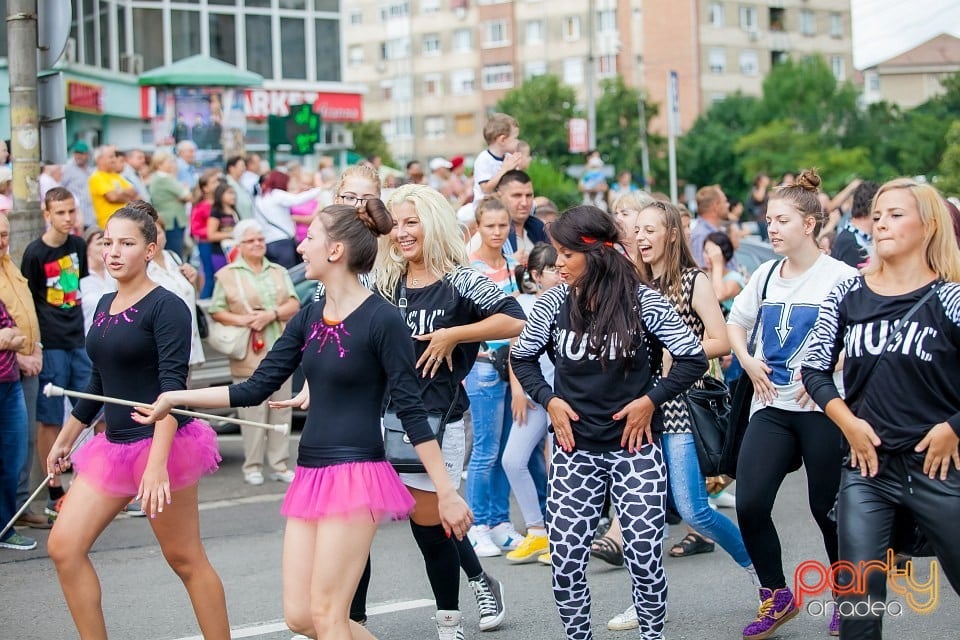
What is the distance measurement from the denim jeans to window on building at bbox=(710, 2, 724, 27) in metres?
71.3

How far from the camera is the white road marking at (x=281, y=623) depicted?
6.04m

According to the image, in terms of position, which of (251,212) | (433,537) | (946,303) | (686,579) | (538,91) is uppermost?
(538,91)

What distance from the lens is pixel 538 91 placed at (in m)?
66.7

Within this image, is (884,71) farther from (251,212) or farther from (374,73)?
(251,212)

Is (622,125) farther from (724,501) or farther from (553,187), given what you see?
(724,501)

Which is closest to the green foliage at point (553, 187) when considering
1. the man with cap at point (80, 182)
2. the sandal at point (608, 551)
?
the man with cap at point (80, 182)

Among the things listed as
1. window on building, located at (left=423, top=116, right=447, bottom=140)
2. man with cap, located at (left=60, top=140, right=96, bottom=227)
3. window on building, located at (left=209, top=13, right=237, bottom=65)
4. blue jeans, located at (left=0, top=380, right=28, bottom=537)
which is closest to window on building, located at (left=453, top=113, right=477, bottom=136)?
window on building, located at (left=423, top=116, right=447, bottom=140)

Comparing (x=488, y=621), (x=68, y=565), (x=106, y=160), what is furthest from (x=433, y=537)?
(x=106, y=160)

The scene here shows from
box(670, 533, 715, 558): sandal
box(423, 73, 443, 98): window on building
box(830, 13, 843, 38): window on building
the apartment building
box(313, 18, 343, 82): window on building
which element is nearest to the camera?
box(670, 533, 715, 558): sandal

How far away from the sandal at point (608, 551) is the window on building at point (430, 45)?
7951 centimetres

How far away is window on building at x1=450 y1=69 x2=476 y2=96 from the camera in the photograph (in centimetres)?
8312

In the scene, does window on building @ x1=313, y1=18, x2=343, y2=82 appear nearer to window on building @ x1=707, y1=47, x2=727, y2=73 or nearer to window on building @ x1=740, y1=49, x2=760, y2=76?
window on building @ x1=707, y1=47, x2=727, y2=73

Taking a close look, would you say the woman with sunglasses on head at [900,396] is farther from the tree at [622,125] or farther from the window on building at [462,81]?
the window on building at [462,81]

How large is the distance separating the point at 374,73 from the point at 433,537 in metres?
84.8
